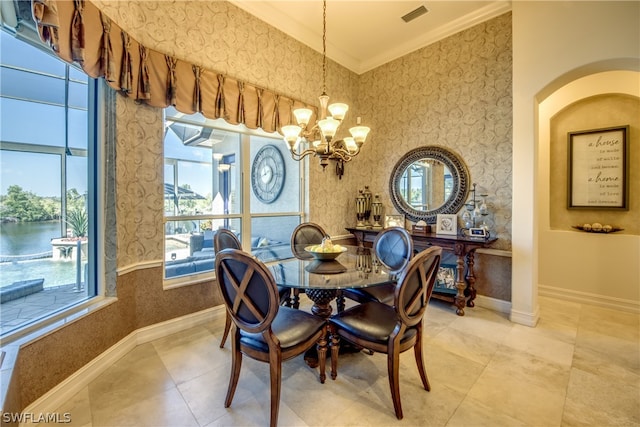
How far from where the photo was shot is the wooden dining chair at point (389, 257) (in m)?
2.38

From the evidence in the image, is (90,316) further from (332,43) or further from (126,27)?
(332,43)

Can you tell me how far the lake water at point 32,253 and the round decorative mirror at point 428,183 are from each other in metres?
3.77

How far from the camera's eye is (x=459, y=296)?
314cm

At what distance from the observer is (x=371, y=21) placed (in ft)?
11.4

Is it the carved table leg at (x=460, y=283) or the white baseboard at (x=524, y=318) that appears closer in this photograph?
the white baseboard at (x=524, y=318)

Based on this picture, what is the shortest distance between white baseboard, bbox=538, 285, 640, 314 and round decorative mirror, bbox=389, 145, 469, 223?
5.85 ft

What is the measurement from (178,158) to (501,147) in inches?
143

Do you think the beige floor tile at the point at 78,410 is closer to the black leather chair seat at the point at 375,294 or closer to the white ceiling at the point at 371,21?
the black leather chair seat at the point at 375,294

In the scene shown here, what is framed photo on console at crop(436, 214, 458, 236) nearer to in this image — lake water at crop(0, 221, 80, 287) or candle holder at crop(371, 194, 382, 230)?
candle holder at crop(371, 194, 382, 230)

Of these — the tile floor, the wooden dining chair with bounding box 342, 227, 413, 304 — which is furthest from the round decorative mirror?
the tile floor

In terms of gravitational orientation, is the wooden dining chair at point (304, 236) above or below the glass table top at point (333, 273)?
above

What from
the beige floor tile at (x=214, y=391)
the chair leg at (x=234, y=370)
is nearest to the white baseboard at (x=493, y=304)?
the beige floor tile at (x=214, y=391)

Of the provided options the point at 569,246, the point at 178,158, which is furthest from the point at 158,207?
the point at 569,246

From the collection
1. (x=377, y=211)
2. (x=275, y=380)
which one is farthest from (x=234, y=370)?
(x=377, y=211)
